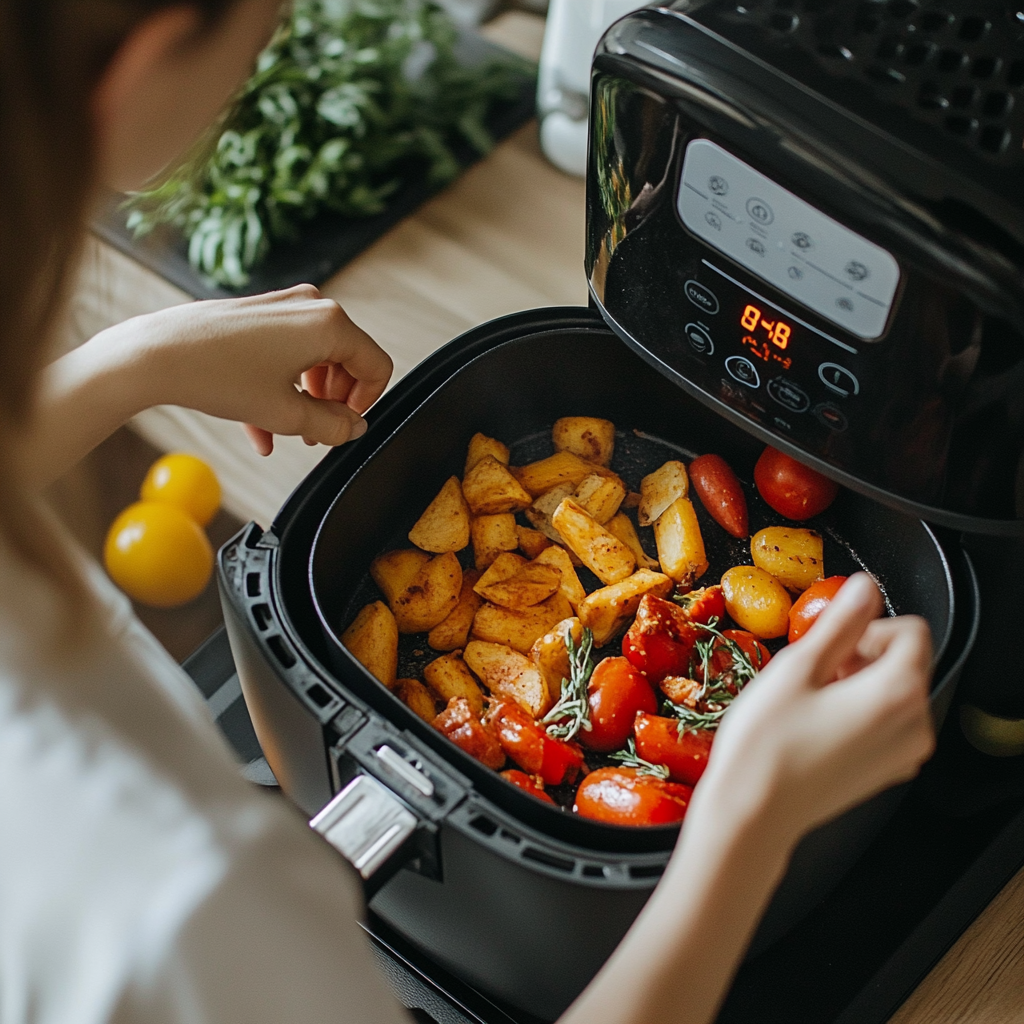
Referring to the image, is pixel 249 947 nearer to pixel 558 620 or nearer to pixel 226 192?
pixel 558 620

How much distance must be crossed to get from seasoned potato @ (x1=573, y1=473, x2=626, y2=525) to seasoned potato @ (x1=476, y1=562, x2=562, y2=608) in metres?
0.06

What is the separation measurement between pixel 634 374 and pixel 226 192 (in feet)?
1.93

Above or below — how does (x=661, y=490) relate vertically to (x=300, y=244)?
above

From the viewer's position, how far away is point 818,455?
0.64 m

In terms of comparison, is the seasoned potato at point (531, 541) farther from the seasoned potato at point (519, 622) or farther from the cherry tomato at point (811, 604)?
the cherry tomato at point (811, 604)

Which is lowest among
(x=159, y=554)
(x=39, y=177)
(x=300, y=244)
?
(x=159, y=554)

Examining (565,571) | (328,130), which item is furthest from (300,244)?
(565,571)

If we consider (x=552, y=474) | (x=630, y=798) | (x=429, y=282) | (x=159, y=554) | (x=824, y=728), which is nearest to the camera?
(x=824, y=728)

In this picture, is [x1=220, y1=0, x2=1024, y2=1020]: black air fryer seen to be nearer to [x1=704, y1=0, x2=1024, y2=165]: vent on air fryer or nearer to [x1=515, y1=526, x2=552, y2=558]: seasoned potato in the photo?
[x1=704, y1=0, x2=1024, y2=165]: vent on air fryer

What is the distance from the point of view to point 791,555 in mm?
773

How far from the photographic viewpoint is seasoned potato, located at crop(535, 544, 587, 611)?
0.78 meters

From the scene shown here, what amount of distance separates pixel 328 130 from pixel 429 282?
218 mm

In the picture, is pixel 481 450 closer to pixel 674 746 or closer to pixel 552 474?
pixel 552 474

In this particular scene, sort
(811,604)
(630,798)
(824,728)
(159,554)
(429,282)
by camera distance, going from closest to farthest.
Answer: (824,728), (630,798), (811,604), (159,554), (429,282)
